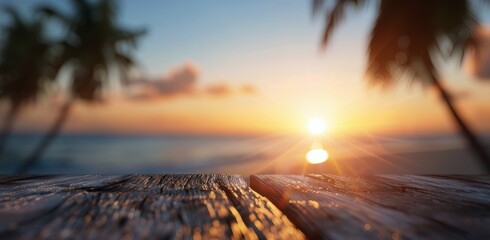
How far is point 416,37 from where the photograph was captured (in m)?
7.52

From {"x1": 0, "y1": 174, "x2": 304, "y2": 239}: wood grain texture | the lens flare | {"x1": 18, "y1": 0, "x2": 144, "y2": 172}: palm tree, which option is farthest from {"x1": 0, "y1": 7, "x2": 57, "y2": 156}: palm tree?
{"x1": 0, "y1": 174, "x2": 304, "y2": 239}: wood grain texture

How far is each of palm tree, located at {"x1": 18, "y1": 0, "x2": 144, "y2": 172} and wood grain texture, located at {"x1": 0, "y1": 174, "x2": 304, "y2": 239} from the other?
1615cm

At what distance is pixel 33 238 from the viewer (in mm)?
482

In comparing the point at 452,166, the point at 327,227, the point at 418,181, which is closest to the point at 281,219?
the point at 327,227

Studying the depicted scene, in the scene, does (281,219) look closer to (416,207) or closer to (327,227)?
(327,227)

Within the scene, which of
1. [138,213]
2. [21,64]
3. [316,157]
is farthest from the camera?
[21,64]

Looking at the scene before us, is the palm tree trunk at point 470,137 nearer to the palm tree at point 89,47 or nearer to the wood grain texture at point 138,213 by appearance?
the wood grain texture at point 138,213

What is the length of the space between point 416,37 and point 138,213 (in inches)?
320

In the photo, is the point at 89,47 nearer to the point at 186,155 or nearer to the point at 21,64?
the point at 21,64

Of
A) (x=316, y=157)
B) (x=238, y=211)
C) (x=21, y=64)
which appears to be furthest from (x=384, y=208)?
(x=21, y=64)

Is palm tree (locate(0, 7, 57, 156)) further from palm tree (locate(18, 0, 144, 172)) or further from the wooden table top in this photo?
the wooden table top

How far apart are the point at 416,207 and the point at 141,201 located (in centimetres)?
55

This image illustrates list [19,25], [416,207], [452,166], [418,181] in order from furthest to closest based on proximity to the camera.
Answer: [19,25] → [452,166] → [418,181] → [416,207]

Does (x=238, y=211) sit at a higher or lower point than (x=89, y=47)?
lower
